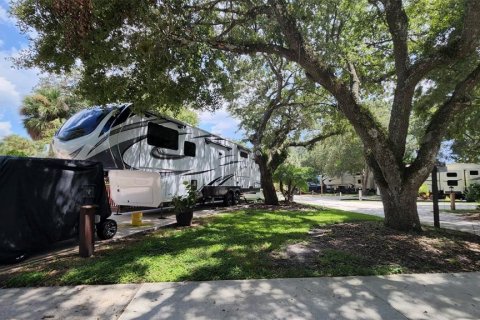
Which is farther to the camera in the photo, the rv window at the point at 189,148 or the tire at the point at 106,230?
the rv window at the point at 189,148

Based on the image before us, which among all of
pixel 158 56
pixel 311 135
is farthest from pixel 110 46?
pixel 311 135

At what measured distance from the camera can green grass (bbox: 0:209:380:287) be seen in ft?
16.9

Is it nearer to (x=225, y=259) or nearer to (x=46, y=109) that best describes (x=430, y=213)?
(x=225, y=259)

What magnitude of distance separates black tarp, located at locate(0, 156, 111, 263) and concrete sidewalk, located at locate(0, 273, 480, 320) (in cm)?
165

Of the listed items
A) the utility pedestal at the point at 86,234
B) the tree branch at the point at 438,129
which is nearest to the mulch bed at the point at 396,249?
the tree branch at the point at 438,129

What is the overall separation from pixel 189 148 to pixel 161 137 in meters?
2.04

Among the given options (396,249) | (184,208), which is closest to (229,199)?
(184,208)

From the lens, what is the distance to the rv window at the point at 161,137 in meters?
11.1

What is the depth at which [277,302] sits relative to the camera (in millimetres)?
4273

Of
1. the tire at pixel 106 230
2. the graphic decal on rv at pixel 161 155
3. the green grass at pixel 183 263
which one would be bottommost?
the green grass at pixel 183 263

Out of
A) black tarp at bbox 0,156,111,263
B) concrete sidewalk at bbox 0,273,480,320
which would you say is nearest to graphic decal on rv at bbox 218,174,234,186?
black tarp at bbox 0,156,111,263

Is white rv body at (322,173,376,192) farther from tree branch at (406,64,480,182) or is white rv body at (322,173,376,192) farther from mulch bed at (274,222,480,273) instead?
mulch bed at (274,222,480,273)

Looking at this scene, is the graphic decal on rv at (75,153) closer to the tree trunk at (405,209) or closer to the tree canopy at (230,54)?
the tree canopy at (230,54)

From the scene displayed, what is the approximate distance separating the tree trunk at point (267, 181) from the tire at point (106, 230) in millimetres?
9902
